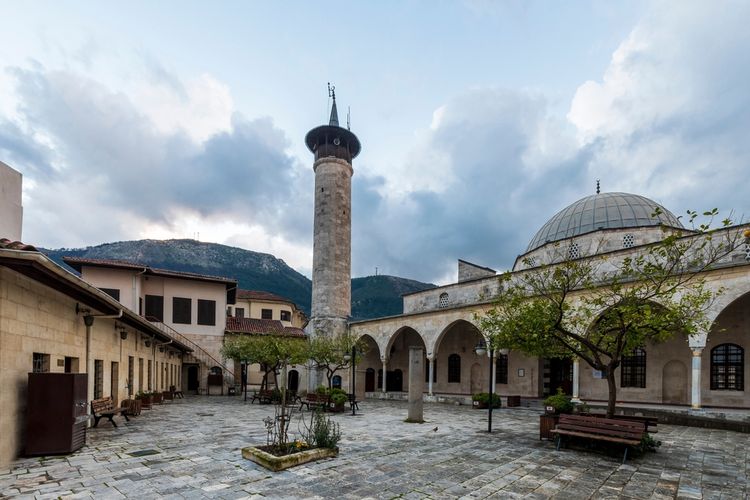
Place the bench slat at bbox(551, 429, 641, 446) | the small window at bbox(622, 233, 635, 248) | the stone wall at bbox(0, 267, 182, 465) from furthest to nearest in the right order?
1. the small window at bbox(622, 233, 635, 248)
2. the bench slat at bbox(551, 429, 641, 446)
3. the stone wall at bbox(0, 267, 182, 465)

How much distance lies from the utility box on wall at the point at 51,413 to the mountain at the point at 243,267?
116 meters

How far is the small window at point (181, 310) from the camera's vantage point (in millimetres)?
27422

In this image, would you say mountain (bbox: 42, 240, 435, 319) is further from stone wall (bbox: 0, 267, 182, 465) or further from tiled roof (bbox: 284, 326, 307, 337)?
stone wall (bbox: 0, 267, 182, 465)

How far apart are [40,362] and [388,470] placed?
7.54 metres

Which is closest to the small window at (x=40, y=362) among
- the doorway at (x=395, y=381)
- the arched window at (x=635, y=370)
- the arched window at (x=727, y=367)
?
the arched window at (x=635, y=370)

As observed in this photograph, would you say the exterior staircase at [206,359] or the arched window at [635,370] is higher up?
the arched window at [635,370]

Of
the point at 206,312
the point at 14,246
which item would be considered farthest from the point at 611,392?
the point at 206,312

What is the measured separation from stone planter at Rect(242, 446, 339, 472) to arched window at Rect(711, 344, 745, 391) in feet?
58.4

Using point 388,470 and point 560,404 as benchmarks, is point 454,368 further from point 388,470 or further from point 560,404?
point 388,470

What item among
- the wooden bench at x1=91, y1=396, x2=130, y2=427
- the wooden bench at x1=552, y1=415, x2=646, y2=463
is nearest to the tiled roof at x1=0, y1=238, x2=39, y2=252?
the wooden bench at x1=91, y1=396, x2=130, y2=427

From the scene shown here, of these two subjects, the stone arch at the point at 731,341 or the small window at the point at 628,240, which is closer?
the stone arch at the point at 731,341

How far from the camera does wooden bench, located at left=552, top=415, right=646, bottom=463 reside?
27.6 feet

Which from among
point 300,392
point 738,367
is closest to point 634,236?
point 738,367

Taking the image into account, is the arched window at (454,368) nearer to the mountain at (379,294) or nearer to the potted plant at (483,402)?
the potted plant at (483,402)
